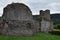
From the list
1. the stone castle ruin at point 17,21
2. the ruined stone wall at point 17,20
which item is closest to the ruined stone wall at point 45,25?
the stone castle ruin at point 17,21

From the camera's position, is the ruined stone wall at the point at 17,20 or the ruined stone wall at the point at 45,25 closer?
the ruined stone wall at the point at 17,20

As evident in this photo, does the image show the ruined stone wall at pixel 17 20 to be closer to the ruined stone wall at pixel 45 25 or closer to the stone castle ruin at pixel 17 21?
the stone castle ruin at pixel 17 21

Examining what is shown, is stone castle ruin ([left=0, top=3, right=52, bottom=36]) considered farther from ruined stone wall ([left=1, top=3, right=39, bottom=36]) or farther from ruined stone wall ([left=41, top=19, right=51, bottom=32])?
ruined stone wall ([left=41, top=19, right=51, bottom=32])

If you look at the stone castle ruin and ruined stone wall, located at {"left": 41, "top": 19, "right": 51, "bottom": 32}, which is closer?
the stone castle ruin

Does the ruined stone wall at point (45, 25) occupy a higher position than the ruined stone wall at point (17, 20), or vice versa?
the ruined stone wall at point (17, 20)

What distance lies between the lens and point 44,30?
3784 cm

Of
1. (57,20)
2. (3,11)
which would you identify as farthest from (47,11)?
(57,20)

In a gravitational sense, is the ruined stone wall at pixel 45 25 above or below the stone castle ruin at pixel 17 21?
below

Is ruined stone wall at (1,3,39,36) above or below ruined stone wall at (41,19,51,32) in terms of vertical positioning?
above

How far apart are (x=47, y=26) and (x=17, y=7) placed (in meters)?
15.7

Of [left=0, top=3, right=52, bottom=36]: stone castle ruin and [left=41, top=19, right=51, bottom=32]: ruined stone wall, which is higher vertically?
[left=0, top=3, right=52, bottom=36]: stone castle ruin

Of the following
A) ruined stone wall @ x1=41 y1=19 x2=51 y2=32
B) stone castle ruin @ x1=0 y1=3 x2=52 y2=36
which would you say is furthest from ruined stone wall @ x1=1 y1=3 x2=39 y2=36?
ruined stone wall @ x1=41 y1=19 x2=51 y2=32

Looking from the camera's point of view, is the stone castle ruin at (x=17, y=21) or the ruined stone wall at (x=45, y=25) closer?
the stone castle ruin at (x=17, y=21)

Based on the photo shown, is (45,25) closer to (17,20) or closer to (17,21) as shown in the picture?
(17,20)
